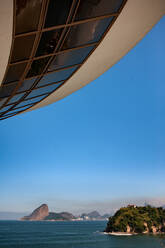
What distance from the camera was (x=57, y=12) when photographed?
4.13 m

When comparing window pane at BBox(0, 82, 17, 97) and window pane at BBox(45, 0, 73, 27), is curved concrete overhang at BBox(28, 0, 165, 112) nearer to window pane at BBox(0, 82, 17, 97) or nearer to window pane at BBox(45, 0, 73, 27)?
window pane at BBox(45, 0, 73, 27)

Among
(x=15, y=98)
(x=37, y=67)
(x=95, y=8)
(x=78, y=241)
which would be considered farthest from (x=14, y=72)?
(x=78, y=241)

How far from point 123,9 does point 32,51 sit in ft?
6.93

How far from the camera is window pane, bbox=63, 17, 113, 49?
15.7ft

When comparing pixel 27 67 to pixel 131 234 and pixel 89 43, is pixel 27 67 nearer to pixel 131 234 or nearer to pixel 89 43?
pixel 89 43

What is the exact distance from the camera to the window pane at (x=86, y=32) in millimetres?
4773

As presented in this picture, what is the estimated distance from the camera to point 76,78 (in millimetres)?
7637

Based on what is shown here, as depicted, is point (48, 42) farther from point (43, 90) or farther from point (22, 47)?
point (43, 90)

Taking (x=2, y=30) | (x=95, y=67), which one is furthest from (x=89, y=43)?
(x=2, y=30)

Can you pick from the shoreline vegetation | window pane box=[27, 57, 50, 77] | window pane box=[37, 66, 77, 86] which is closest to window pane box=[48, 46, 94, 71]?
window pane box=[27, 57, 50, 77]

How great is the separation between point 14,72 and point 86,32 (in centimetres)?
181

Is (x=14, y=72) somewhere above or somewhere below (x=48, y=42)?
below

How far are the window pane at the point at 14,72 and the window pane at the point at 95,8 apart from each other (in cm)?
159

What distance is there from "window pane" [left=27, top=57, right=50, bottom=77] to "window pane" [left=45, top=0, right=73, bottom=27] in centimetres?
112
